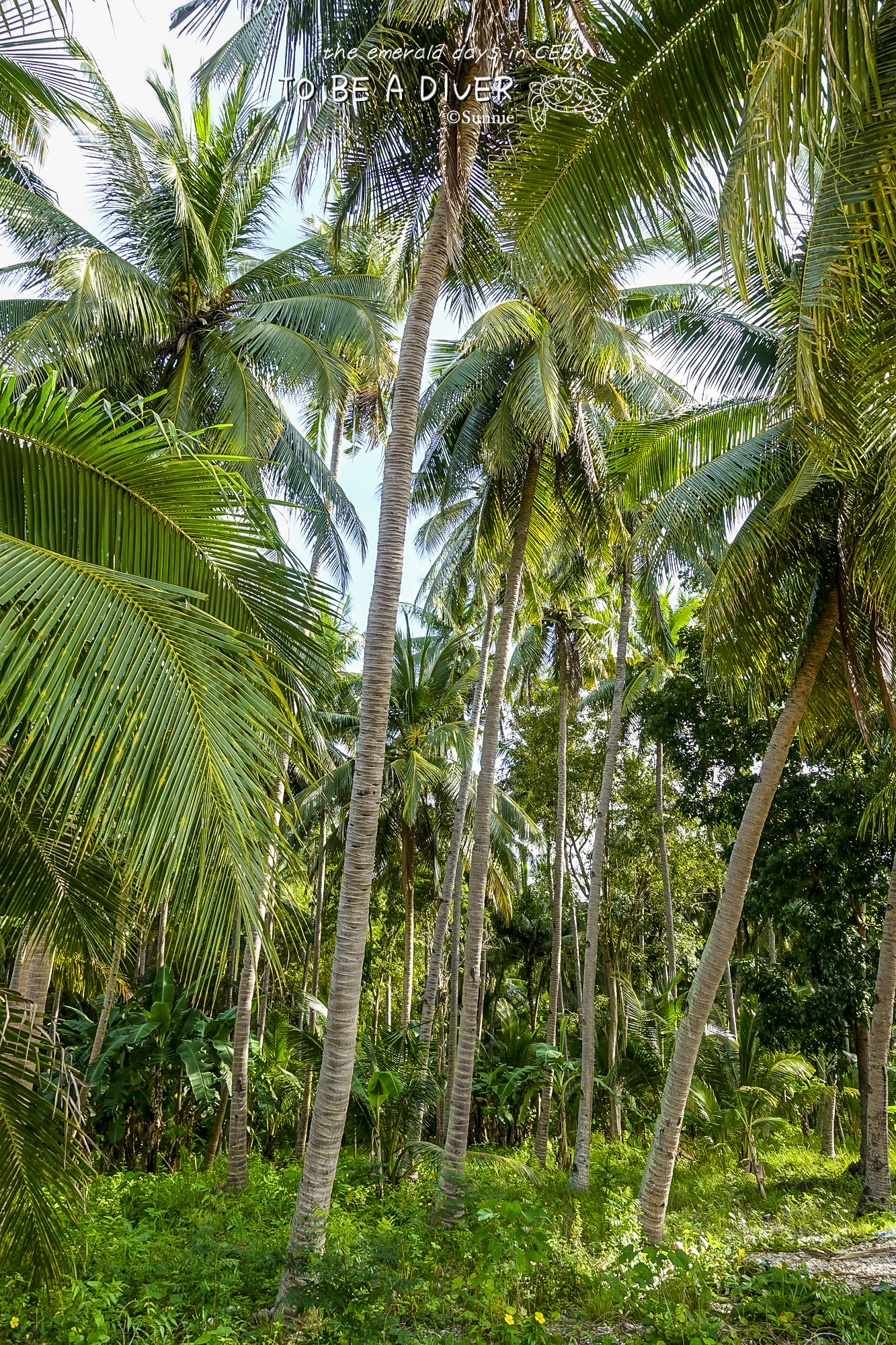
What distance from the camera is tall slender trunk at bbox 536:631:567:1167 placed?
1302 cm

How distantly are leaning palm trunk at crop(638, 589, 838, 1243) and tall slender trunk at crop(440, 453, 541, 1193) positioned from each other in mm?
2052

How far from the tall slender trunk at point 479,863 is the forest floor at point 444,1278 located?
57 centimetres

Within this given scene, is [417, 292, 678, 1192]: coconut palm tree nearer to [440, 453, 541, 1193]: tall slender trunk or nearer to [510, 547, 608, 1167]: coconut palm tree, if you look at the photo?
[440, 453, 541, 1193]: tall slender trunk

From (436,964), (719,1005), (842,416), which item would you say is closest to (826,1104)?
(719,1005)

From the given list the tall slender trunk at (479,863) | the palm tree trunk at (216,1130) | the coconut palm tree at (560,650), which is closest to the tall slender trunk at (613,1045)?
the coconut palm tree at (560,650)

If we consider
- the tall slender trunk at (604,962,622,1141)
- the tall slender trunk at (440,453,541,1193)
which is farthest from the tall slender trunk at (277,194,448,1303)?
the tall slender trunk at (604,962,622,1141)

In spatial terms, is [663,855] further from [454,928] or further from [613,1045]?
[454,928]

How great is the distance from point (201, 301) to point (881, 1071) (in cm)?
1310

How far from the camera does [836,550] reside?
26.9ft

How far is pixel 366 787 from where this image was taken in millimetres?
5668

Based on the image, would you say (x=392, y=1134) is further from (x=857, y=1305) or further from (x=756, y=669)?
(x=756, y=669)

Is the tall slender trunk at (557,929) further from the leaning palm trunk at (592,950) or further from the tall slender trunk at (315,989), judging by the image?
the tall slender trunk at (315,989)

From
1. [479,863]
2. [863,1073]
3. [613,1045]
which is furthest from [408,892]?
[863,1073]

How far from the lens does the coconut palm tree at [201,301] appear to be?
8742 mm
